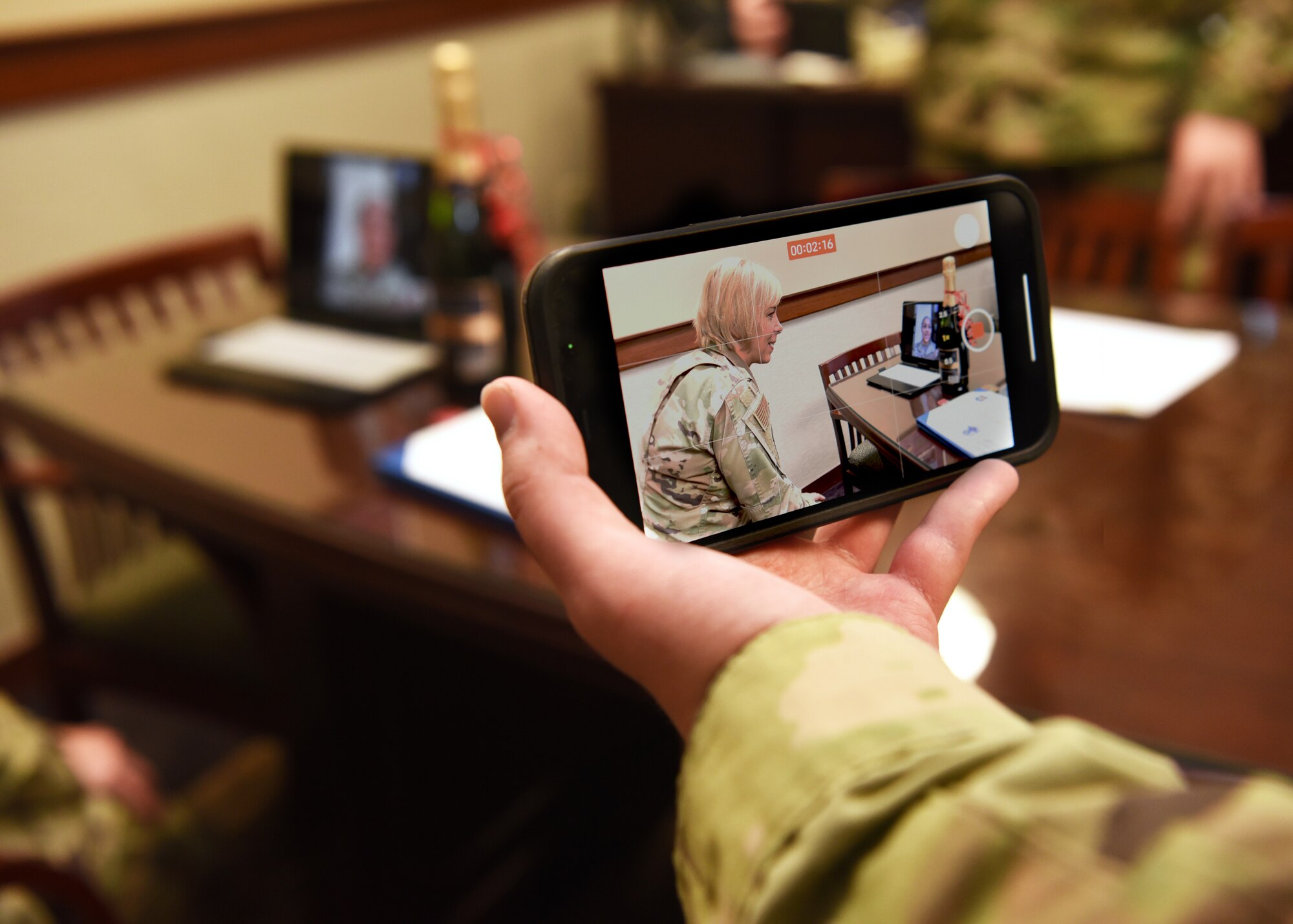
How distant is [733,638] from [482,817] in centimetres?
109

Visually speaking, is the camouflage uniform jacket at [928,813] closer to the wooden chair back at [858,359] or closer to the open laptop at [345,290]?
the wooden chair back at [858,359]

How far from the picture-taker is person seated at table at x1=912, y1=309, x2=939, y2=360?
53 cm

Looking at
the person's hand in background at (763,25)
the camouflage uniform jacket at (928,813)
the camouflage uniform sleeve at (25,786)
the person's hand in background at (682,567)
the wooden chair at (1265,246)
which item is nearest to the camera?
the camouflage uniform jacket at (928,813)

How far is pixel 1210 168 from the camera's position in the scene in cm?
159

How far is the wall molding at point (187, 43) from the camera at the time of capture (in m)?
1.87

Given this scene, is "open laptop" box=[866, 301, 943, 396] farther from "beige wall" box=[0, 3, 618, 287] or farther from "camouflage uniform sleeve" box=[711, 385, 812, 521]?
"beige wall" box=[0, 3, 618, 287]

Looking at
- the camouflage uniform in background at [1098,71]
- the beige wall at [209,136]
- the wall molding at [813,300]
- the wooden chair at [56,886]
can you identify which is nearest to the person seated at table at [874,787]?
the wall molding at [813,300]

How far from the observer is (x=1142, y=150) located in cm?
174

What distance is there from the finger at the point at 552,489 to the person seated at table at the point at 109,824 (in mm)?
590

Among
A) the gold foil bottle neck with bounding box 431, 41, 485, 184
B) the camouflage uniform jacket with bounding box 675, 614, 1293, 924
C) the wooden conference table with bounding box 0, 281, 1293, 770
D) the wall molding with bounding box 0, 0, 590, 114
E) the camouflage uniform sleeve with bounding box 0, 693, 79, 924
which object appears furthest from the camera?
the wall molding with bounding box 0, 0, 590, 114

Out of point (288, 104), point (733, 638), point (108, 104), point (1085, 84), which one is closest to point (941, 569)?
point (733, 638)

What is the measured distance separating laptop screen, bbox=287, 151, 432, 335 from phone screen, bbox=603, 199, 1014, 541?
85cm

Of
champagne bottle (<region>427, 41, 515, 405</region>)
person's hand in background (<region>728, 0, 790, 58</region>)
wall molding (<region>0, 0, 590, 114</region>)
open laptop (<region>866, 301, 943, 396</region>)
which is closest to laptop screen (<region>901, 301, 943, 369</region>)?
open laptop (<region>866, 301, 943, 396</region>)

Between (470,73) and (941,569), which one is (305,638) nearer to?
(470,73)
